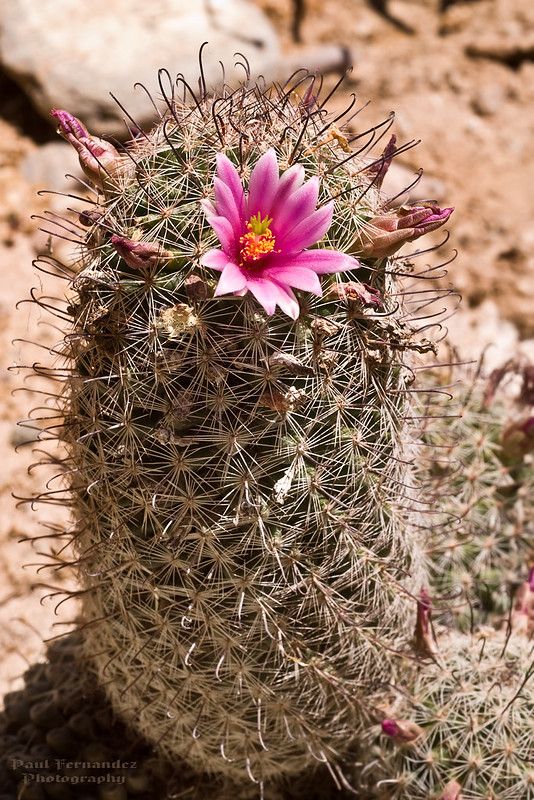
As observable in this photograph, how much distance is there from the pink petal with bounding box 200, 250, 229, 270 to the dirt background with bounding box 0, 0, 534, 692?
77.7 inches

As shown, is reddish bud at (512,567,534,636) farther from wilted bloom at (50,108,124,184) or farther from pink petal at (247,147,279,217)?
wilted bloom at (50,108,124,184)

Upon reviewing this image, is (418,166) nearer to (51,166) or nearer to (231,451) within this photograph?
(51,166)

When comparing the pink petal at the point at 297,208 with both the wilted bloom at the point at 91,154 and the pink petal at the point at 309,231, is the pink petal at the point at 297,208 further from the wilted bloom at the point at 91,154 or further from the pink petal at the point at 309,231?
the wilted bloom at the point at 91,154

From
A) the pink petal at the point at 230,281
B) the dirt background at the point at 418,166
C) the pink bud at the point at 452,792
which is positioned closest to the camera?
the pink petal at the point at 230,281

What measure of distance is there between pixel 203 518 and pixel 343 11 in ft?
15.4

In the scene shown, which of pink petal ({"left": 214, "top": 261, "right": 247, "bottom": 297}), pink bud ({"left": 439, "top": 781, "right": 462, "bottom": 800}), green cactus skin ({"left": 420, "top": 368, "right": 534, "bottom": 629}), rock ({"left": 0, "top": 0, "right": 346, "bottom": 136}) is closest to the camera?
pink petal ({"left": 214, "top": 261, "right": 247, "bottom": 297})

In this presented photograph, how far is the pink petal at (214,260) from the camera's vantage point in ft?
5.73

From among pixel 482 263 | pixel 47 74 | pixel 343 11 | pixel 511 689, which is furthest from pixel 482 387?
pixel 343 11

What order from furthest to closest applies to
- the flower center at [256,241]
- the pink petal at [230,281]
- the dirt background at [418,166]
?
the dirt background at [418,166]
the flower center at [256,241]
the pink petal at [230,281]

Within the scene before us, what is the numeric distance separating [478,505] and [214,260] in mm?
1498

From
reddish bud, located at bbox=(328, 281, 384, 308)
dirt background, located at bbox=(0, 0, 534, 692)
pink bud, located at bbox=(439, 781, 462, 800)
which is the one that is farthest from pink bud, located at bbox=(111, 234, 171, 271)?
dirt background, located at bbox=(0, 0, 534, 692)

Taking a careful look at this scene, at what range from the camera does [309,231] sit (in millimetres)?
1859

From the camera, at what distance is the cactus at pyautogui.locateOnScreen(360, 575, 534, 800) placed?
229 centimetres

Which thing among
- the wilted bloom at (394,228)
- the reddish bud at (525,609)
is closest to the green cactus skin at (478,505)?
the reddish bud at (525,609)
